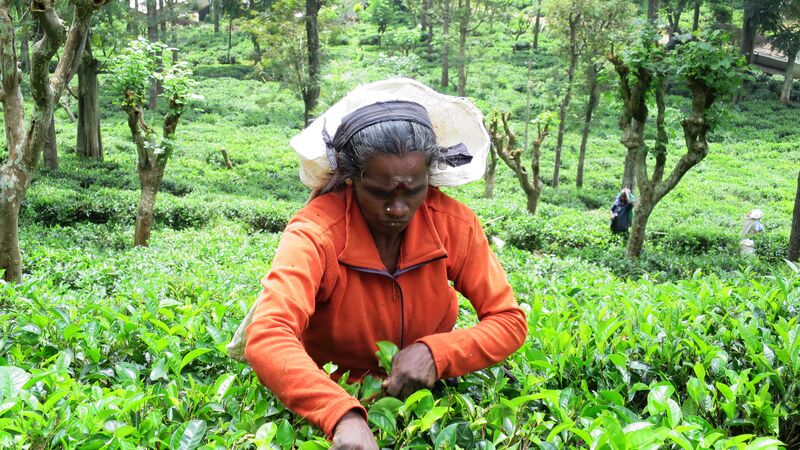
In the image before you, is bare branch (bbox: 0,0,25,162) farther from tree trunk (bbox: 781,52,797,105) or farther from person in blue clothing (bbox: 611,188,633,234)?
tree trunk (bbox: 781,52,797,105)

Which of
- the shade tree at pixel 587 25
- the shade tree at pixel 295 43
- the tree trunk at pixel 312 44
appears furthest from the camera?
the shade tree at pixel 295 43

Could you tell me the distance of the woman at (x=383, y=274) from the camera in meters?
1.75

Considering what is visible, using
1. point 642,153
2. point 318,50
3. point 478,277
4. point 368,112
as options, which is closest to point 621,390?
point 478,277

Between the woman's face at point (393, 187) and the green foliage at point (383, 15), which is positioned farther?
the green foliage at point (383, 15)

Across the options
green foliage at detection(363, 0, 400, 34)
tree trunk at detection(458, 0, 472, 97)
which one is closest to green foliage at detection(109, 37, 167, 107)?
tree trunk at detection(458, 0, 472, 97)

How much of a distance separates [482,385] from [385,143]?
796mm

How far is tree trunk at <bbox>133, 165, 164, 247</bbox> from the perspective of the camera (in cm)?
876

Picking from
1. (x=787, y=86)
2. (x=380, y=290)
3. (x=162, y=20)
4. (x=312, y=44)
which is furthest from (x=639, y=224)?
(x=787, y=86)

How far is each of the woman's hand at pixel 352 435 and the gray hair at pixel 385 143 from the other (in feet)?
2.29

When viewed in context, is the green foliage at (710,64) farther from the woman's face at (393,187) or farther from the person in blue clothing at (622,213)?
the woman's face at (393,187)

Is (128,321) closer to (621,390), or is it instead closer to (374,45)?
(621,390)

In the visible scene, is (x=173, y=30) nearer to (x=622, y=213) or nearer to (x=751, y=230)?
(x=622, y=213)

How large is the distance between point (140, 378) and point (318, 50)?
62.5 ft

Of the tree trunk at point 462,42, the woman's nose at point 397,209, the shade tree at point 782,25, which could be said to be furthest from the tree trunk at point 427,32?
the woman's nose at point 397,209
